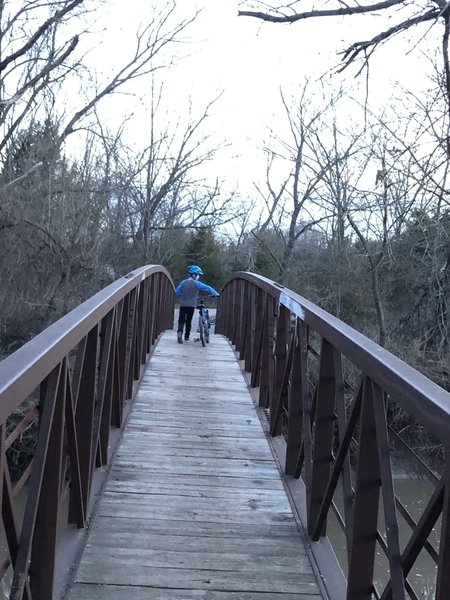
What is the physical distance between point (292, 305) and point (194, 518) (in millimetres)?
1451

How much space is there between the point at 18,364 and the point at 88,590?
1275 mm

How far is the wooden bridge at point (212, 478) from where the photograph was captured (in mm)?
2193

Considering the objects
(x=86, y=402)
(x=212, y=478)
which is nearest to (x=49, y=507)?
(x=86, y=402)

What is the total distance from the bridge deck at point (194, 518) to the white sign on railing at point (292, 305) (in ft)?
3.21

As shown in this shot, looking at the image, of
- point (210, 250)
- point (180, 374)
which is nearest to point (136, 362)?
point (180, 374)

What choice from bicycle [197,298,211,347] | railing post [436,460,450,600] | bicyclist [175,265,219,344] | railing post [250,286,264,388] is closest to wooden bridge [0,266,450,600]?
railing post [436,460,450,600]

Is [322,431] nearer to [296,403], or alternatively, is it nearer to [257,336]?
[296,403]

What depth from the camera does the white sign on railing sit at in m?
4.12

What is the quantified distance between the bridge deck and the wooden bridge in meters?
0.01

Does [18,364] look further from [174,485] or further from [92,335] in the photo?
[174,485]

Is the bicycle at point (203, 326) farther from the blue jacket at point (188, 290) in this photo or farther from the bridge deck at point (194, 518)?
the bridge deck at point (194, 518)

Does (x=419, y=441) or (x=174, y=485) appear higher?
(x=174, y=485)

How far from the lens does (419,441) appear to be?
1303cm

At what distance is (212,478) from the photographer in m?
4.36
